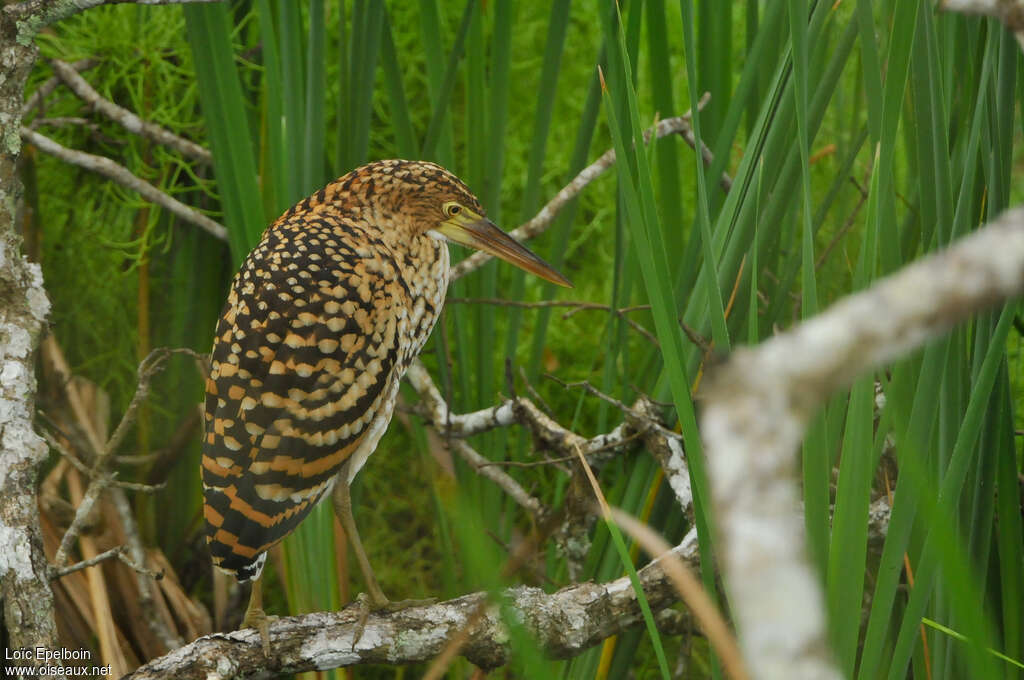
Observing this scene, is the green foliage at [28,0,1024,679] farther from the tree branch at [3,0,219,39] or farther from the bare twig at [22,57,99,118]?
the tree branch at [3,0,219,39]

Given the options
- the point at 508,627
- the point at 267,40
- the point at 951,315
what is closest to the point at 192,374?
the point at 267,40

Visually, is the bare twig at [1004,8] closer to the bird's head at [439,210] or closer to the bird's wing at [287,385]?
the bird's wing at [287,385]

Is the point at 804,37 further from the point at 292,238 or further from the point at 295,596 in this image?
the point at 295,596

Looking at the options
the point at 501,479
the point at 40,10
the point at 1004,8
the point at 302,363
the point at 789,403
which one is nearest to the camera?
the point at 789,403

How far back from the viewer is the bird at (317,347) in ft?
4.26

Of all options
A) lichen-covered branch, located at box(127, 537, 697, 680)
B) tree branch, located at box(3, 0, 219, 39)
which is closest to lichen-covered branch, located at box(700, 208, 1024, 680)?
lichen-covered branch, located at box(127, 537, 697, 680)

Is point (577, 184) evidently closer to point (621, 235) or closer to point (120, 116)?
point (621, 235)

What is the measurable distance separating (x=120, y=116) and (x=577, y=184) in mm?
900

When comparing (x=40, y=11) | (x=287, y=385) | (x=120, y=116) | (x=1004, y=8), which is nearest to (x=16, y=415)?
(x=287, y=385)

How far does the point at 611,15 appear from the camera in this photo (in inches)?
51.4

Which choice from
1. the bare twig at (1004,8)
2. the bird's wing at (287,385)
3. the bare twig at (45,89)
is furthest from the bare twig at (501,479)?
the bare twig at (1004,8)

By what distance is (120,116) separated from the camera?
6.39 ft

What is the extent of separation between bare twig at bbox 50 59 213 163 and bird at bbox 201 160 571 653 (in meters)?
0.47

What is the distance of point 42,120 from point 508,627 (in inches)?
68.2
